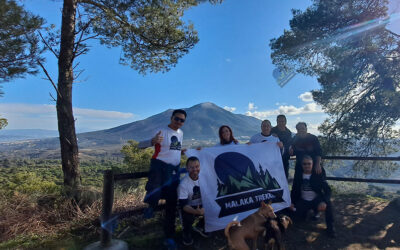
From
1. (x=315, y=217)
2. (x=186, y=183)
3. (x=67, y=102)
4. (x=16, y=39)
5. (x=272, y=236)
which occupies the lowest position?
(x=315, y=217)

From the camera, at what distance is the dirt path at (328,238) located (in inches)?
143

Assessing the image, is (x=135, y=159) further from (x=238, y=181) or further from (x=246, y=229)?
(x=246, y=229)

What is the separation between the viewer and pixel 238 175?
4066 mm

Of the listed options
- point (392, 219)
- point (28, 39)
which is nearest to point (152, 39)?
point (28, 39)

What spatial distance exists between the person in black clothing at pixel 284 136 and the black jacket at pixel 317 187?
1.78ft

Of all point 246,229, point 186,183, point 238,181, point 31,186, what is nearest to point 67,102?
point 186,183

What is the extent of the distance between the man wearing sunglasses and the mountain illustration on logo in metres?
0.82

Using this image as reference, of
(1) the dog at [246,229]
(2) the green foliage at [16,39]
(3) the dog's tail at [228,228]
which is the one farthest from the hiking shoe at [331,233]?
(2) the green foliage at [16,39]

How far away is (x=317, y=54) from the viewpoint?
8.86m

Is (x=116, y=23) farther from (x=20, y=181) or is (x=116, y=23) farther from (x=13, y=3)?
(x=20, y=181)

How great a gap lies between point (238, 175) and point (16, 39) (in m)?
5.86

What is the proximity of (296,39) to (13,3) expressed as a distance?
8900 mm

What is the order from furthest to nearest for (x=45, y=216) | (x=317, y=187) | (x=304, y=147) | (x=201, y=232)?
(x=304, y=147) → (x=317, y=187) → (x=45, y=216) → (x=201, y=232)

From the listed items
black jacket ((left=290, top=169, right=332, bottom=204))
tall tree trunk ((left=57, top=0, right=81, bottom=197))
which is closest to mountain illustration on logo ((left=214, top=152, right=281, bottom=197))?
black jacket ((left=290, top=169, right=332, bottom=204))
